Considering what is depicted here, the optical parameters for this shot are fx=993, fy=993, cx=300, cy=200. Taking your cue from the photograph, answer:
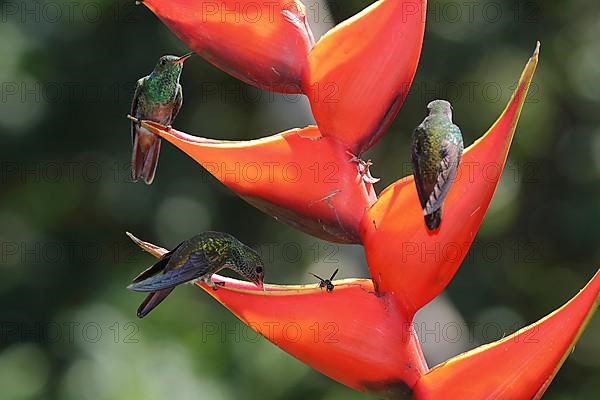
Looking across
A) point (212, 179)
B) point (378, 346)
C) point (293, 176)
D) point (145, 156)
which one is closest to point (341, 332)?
point (378, 346)

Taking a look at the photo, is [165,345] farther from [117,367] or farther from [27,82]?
[27,82]

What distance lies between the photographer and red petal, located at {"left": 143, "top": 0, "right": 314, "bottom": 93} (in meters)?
1.00

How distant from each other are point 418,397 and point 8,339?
3.91 m

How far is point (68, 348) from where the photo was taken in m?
3.75

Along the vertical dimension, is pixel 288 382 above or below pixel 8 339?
above

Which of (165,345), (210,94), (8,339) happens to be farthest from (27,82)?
(165,345)

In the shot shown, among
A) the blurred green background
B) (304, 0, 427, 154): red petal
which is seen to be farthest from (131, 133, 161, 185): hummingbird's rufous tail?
the blurred green background

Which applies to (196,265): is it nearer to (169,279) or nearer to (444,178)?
(169,279)

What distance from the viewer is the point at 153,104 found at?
5.31 ft

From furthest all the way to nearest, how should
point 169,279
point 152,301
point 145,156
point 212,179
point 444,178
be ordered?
point 212,179 < point 145,156 < point 152,301 < point 169,279 < point 444,178

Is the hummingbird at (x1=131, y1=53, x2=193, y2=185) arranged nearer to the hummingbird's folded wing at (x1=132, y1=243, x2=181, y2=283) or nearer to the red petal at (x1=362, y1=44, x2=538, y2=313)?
the hummingbird's folded wing at (x1=132, y1=243, x2=181, y2=283)

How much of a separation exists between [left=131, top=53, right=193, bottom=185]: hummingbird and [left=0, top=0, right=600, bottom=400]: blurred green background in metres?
2.57

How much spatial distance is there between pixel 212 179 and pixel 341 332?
401 cm

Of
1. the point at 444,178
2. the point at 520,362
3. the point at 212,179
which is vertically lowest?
the point at 212,179
